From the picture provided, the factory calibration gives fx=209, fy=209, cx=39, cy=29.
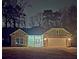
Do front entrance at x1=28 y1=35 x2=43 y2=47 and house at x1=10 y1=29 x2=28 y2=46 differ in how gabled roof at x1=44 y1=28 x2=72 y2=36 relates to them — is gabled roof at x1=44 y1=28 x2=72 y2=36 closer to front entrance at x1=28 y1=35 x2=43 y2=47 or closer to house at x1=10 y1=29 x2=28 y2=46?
front entrance at x1=28 y1=35 x2=43 y2=47

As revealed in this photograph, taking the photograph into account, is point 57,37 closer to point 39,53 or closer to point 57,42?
point 57,42

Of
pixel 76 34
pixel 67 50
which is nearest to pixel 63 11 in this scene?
pixel 76 34

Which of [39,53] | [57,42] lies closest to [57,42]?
[57,42]

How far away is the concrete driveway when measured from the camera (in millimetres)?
2170

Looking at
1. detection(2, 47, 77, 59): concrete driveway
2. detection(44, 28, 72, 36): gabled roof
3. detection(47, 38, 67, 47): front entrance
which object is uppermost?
detection(44, 28, 72, 36): gabled roof

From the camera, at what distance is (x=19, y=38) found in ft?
7.22

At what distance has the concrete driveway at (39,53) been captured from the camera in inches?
85.4

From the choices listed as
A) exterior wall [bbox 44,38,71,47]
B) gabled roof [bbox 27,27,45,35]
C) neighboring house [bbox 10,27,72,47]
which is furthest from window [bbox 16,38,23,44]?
exterior wall [bbox 44,38,71,47]

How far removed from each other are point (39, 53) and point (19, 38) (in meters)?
0.26

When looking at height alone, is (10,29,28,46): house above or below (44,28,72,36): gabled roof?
below

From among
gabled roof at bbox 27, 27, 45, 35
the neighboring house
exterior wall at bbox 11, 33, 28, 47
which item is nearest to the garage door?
the neighboring house

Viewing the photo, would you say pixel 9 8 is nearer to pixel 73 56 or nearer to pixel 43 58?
pixel 43 58

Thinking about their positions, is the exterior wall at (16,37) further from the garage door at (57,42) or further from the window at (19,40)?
the garage door at (57,42)

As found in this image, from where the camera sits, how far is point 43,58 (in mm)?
2182
